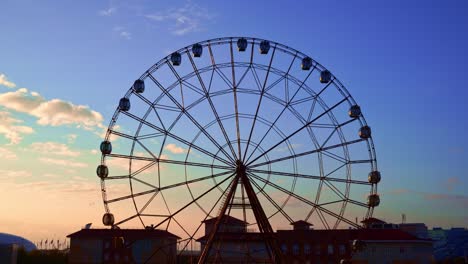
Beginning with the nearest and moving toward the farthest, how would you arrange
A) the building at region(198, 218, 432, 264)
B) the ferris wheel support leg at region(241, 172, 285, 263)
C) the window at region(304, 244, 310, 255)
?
1. the ferris wheel support leg at region(241, 172, 285, 263)
2. the building at region(198, 218, 432, 264)
3. the window at region(304, 244, 310, 255)

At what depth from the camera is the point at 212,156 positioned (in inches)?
1548

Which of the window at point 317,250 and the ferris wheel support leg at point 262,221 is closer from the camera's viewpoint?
the ferris wheel support leg at point 262,221

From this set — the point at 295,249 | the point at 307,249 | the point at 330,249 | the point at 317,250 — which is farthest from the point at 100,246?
the point at 330,249

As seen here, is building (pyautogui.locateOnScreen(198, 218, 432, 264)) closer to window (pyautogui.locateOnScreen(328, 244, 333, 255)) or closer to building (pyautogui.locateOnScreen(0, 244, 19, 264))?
window (pyautogui.locateOnScreen(328, 244, 333, 255))

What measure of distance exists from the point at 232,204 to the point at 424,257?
5242cm

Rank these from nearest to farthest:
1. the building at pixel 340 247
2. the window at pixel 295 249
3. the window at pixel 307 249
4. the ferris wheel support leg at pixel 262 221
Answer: the ferris wheel support leg at pixel 262 221 → the building at pixel 340 247 → the window at pixel 307 249 → the window at pixel 295 249

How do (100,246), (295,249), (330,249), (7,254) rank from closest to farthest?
(7,254), (330,249), (295,249), (100,246)

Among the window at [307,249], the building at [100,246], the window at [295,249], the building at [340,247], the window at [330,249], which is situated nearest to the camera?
the building at [340,247]

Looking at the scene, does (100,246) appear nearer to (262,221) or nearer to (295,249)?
(295,249)

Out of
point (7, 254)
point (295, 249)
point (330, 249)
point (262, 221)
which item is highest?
point (262, 221)

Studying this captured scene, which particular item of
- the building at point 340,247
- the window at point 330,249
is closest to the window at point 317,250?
the building at point 340,247

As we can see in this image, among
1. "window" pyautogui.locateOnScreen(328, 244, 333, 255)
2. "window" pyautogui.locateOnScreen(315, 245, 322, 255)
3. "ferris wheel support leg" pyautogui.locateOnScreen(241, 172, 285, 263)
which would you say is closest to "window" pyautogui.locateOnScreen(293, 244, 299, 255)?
"window" pyautogui.locateOnScreen(315, 245, 322, 255)

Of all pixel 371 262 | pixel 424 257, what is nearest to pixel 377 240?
pixel 371 262

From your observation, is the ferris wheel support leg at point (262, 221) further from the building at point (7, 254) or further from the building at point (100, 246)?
the building at point (100, 246)
